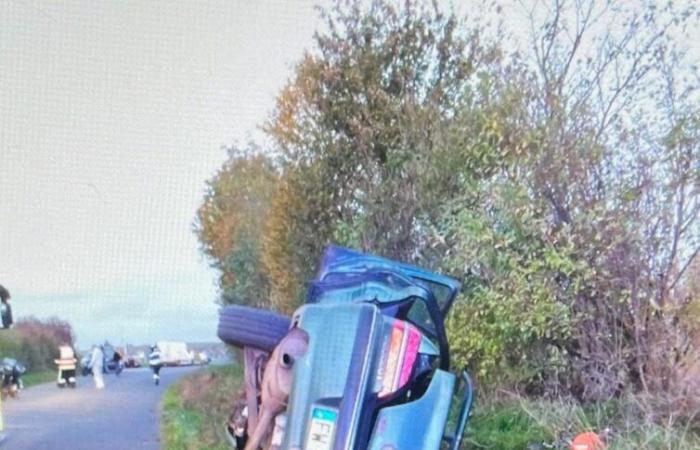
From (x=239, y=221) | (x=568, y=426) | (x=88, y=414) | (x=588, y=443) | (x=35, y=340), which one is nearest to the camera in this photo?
(x=588, y=443)

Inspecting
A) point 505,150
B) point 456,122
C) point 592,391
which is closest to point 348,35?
point 456,122

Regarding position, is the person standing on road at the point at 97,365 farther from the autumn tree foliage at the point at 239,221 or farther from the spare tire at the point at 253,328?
the spare tire at the point at 253,328

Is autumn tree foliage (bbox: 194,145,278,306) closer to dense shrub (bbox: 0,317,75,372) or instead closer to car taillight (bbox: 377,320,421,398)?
dense shrub (bbox: 0,317,75,372)

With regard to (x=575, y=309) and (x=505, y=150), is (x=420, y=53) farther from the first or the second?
(x=575, y=309)

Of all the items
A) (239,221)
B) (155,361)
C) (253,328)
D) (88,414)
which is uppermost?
(239,221)

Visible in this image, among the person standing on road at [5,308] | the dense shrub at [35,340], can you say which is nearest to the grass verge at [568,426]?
the dense shrub at [35,340]

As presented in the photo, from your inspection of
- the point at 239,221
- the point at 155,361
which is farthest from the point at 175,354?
the point at 239,221

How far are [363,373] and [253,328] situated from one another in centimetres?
52

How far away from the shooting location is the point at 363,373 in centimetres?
176

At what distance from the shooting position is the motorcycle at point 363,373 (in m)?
1.76

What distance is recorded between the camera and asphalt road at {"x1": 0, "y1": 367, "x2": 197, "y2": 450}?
339cm

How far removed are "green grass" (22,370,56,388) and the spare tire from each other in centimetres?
136

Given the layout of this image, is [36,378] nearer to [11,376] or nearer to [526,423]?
[11,376]

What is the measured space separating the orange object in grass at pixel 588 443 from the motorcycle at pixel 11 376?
2144 mm
